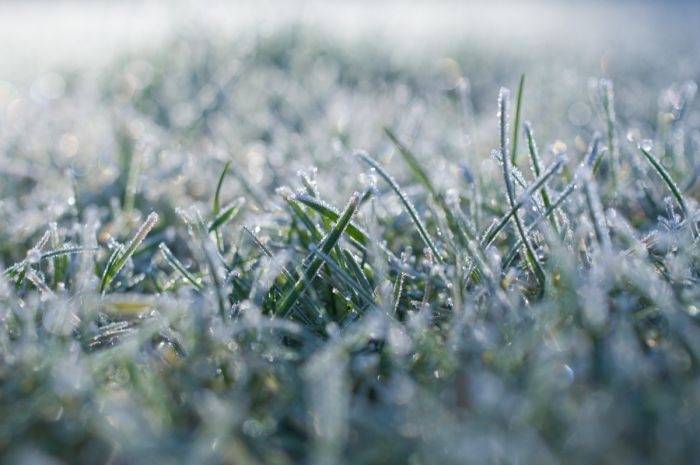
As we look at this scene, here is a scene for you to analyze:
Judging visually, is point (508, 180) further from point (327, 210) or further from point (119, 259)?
point (119, 259)

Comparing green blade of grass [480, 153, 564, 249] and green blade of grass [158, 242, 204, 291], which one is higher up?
green blade of grass [480, 153, 564, 249]

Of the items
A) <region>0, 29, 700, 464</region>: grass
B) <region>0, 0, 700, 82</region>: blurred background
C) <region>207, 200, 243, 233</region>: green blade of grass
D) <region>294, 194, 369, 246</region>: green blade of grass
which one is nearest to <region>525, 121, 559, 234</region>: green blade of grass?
<region>0, 29, 700, 464</region>: grass

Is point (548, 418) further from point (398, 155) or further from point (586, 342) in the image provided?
point (398, 155)

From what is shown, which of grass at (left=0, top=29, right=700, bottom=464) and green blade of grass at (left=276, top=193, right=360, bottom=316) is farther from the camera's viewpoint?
green blade of grass at (left=276, top=193, right=360, bottom=316)

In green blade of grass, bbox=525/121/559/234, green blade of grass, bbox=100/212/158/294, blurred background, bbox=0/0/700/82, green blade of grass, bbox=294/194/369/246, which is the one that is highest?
green blade of grass, bbox=525/121/559/234

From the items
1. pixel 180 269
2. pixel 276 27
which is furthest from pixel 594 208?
pixel 276 27

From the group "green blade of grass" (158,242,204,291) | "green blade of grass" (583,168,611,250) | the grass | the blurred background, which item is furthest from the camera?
the blurred background

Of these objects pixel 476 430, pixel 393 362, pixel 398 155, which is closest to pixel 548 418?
pixel 476 430

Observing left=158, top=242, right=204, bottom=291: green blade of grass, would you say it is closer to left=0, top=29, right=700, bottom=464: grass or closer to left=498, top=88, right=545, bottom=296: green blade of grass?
left=0, top=29, right=700, bottom=464: grass

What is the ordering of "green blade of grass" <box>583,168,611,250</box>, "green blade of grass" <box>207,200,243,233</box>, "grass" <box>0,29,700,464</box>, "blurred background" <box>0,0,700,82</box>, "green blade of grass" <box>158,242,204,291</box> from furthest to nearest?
"blurred background" <box>0,0,700,82</box>
"green blade of grass" <box>207,200,243,233</box>
"green blade of grass" <box>158,242,204,291</box>
"green blade of grass" <box>583,168,611,250</box>
"grass" <box>0,29,700,464</box>
